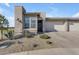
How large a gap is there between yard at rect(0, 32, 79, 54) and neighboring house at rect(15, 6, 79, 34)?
0.78ft

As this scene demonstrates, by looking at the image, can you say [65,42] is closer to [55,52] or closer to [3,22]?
[55,52]

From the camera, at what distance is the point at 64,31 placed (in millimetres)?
10992

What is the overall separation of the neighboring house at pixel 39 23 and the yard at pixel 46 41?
236 millimetres

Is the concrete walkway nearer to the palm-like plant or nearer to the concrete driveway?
the concrete driveway

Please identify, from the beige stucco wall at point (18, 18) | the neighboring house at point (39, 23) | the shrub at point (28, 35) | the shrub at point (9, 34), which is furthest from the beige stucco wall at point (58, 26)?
the shrub at point (9, 34)

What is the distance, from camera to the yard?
1088cm

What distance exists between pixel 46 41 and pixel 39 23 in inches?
29.4

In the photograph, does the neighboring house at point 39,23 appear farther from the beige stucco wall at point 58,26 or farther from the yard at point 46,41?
the yard at point 46,41

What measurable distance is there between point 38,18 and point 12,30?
1.12 meters

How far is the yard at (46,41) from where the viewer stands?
10875 millimetres

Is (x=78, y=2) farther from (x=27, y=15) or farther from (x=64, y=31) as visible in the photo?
(x=27, y=15)

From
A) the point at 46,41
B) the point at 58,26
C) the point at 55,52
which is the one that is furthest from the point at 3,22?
the point at 55,52

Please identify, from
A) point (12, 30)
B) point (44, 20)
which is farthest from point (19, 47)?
point (44, 20)

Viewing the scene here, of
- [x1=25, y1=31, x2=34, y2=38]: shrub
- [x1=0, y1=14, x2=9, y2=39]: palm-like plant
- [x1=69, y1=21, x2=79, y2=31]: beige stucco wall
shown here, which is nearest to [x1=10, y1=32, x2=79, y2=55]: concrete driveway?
[x1=69, y1=21, x2=79, y2=31]: beige stucco wall
